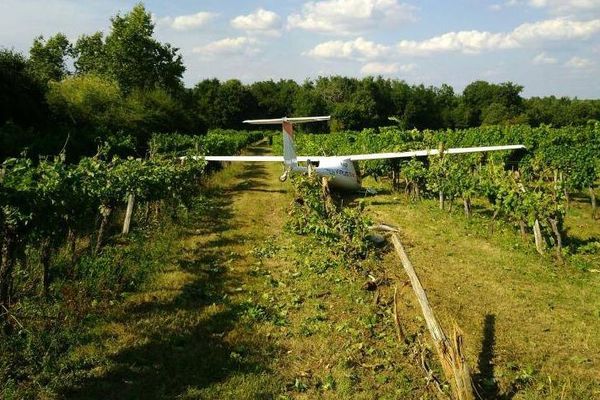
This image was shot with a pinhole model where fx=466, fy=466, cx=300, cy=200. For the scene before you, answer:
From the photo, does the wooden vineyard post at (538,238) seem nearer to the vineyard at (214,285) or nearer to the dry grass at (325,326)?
the vineyard at (214,285)

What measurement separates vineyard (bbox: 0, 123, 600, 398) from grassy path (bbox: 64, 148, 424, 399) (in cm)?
3

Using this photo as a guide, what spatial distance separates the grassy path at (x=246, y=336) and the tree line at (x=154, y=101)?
444 inches

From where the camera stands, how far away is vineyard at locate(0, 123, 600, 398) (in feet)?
22.2

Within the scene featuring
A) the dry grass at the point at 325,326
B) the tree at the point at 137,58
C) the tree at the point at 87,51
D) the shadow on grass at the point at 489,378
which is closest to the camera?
the shadow on grass at the point at 489,378

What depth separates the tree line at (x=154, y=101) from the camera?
89.8 ft

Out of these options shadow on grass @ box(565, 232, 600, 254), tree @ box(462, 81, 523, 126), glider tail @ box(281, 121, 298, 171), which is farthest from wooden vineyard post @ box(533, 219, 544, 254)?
tree @ box(462, 81, 523, 126)

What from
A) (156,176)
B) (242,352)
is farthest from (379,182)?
(242,352)

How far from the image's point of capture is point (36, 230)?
777 centimetres

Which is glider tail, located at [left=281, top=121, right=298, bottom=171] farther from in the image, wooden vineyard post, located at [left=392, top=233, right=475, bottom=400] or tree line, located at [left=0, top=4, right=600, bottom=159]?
wooden vineyard post, located at [left=392, top=233, right=475, bottom=400]

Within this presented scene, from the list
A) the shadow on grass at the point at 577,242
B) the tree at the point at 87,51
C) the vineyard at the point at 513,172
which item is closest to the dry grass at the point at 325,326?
the shadow on grass at the point at 577,242

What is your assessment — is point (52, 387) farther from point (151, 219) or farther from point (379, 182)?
point (379, 182)

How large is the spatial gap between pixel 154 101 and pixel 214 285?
3576cm

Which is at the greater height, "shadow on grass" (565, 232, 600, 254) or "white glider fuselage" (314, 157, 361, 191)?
"white glider fuselage" (314, 157, 361, 191)

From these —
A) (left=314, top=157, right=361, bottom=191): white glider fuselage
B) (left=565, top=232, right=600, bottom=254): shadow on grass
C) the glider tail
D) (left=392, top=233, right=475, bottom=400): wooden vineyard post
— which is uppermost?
the glider tail
